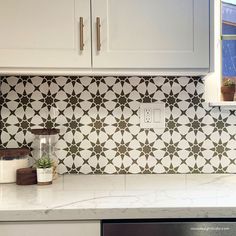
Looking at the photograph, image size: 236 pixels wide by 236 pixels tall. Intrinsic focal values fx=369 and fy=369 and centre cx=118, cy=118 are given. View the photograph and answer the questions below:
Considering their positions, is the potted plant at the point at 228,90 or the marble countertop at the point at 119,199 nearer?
the marble countertop at the point at 119,199

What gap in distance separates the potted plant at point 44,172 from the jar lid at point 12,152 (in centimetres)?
14

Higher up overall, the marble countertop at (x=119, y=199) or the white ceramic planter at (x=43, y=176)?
the white ceramic planter at (x=43, y=176)

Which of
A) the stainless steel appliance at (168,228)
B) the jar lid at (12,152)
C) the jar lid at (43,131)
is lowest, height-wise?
the stainless steel appliance at (168,228)

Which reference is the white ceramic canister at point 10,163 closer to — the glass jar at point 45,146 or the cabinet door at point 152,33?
the glass jar at point 45,146

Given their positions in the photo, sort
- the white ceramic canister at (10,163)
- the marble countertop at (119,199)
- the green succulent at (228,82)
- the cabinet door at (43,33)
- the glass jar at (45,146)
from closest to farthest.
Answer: the marble countertop at (119,199) < the cabinet door at (43,33) < the white ceramic canister at (10,163) < the glass jar at (45,146) < the green succulent at (228,82)

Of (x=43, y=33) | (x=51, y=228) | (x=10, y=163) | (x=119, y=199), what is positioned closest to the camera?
(x=51, y=228)

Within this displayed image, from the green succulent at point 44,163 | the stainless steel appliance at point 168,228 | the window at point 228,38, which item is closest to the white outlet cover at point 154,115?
the window at point 228,38

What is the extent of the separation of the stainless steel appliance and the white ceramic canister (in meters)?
0.61

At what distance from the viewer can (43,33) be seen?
4.96 feet

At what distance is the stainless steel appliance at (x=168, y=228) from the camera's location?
121cm

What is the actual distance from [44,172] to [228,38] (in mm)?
1150

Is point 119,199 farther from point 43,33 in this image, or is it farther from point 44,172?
point 43,33

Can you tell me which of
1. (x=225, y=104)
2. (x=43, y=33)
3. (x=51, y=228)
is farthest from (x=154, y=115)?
(x=51, y=228)

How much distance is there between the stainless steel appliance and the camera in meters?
1.21
